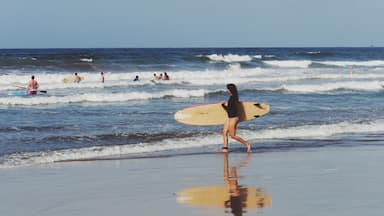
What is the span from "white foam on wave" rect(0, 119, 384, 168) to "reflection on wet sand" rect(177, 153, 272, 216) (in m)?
3.90

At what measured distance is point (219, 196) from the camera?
874cm

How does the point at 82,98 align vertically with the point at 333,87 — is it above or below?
above

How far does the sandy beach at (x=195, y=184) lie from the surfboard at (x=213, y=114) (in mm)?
2511

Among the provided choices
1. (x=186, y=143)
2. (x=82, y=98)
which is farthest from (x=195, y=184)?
(x=82, y=98)

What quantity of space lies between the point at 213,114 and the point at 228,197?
22.7 ft

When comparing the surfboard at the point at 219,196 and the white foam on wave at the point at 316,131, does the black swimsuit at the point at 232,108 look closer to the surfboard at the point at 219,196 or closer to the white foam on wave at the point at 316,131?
the white foam on wave at the point at 316,131

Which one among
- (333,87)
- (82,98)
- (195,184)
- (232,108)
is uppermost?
(232,108)

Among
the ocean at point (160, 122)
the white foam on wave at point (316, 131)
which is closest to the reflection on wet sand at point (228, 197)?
the ocean at point (160, 122)

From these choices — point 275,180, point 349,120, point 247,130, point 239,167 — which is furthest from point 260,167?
point 349,120

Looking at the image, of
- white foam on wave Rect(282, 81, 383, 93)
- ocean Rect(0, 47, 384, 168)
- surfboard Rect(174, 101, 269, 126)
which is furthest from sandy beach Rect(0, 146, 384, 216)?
white foam on wave Rect(282, 81, 383, 93)

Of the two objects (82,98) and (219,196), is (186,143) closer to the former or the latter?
(219,196)

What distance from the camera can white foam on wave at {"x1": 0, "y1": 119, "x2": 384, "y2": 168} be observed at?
40.9 ft

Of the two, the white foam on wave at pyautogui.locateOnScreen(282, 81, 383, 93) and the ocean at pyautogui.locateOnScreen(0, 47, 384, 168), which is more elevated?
the ocean at pyautogui.locateOnScreen(0, 47, 384, 168)

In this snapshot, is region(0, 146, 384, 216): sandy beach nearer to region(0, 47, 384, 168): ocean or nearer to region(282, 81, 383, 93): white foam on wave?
region(0, 47, 384, 168): ocean
